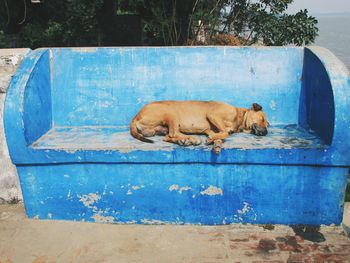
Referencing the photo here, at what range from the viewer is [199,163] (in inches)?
148

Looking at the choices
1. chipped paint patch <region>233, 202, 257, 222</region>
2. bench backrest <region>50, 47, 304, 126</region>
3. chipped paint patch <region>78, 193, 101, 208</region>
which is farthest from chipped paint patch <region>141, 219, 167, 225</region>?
bench backrest <region>50, 47, 304, 126</region>

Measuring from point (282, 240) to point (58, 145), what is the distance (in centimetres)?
227

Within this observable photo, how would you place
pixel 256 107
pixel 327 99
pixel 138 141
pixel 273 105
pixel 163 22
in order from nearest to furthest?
pixel 327 99 < pixel 138 141 < pixel 256 107 < pixel 273 105 < pixel 163 22

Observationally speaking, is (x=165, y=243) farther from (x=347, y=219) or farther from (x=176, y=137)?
(x=347, y=219)

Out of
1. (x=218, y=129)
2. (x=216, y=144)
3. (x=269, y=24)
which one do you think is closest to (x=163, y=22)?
(x=269, y=24)

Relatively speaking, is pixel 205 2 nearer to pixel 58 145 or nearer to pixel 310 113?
pixel 310 113

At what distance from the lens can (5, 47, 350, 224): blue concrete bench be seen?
146 inches

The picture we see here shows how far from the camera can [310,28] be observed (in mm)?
9406

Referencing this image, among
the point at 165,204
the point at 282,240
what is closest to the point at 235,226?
the point at 282,240

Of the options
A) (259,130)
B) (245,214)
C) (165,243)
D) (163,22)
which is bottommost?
(165,243)

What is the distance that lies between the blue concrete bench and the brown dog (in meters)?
0.15

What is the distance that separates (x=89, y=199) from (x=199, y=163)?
1.15m

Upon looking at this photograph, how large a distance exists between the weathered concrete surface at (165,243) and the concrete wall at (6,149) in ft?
1.51

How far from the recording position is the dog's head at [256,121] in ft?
13.4
